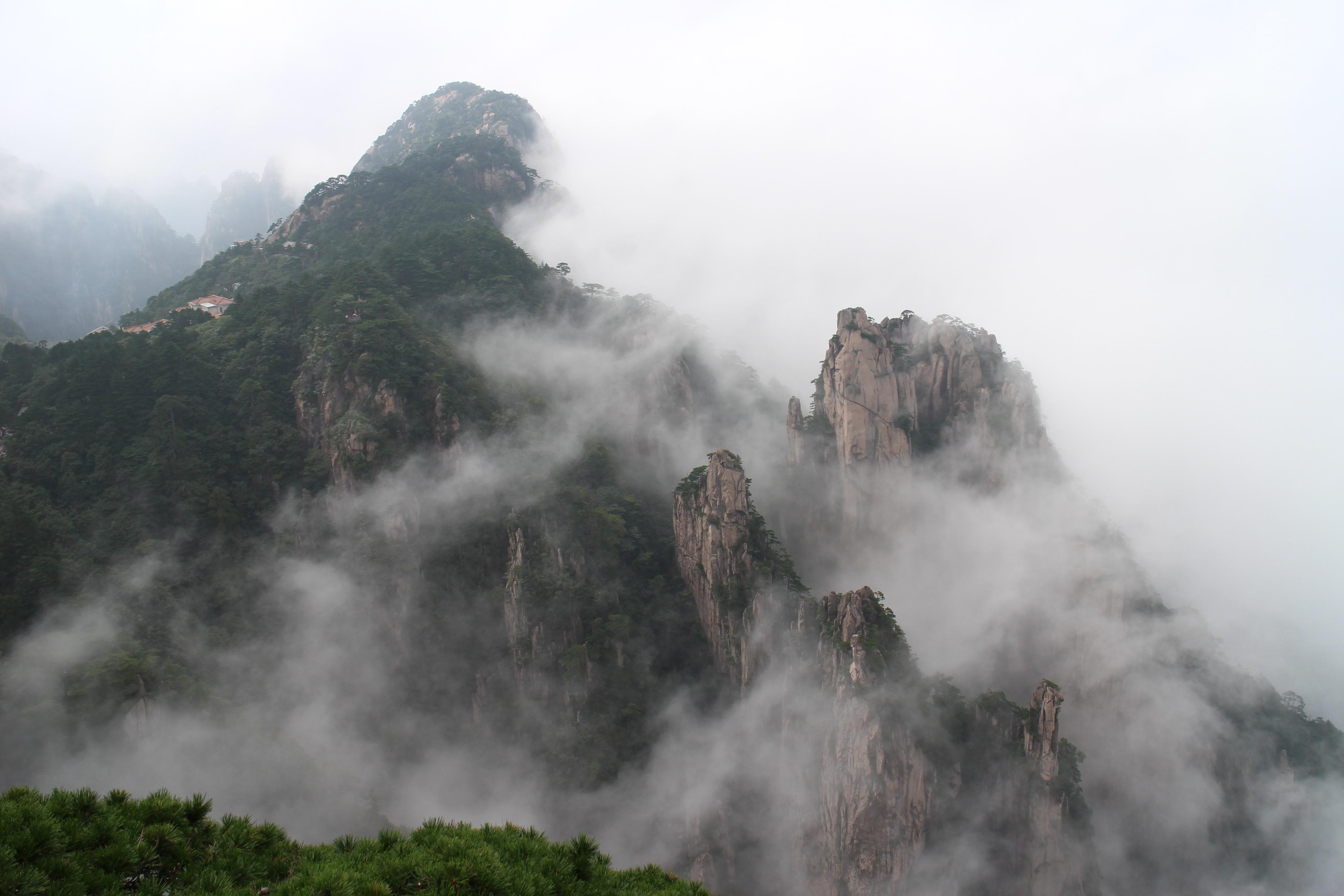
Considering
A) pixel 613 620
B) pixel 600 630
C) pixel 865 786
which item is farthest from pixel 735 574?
pixel 865 786

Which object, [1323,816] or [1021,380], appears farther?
[1021,380]

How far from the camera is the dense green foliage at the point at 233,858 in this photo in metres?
→ 8.52

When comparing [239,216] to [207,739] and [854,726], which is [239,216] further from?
[854,726]

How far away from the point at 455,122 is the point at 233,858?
5909 inches

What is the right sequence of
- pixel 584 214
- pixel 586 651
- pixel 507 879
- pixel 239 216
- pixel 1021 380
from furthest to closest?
pixel 239 216
pixel 584 214
pixel 1021 380
pixel 586 651
pixel 507 879

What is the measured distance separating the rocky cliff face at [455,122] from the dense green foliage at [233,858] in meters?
126

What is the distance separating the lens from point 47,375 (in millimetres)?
52000

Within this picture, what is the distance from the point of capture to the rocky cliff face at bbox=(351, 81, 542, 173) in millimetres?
133500

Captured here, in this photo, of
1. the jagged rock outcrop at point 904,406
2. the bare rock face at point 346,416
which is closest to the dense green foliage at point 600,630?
the bare rock face at point 346,416

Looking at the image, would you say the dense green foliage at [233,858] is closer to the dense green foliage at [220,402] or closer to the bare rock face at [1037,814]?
the bare rock face at [1037,814]

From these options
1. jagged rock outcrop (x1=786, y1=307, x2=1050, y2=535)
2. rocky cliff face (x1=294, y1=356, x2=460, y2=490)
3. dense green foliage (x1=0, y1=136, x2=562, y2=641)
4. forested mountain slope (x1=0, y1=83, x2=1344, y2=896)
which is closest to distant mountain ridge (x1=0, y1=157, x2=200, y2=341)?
dense green foliage (x1=0, y1=136, x2=562, y2=641)

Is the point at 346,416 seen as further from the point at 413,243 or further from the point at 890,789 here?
the point at 890,789

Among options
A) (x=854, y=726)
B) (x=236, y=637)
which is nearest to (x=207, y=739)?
(x=236, y=637)

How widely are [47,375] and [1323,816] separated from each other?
298 ft
